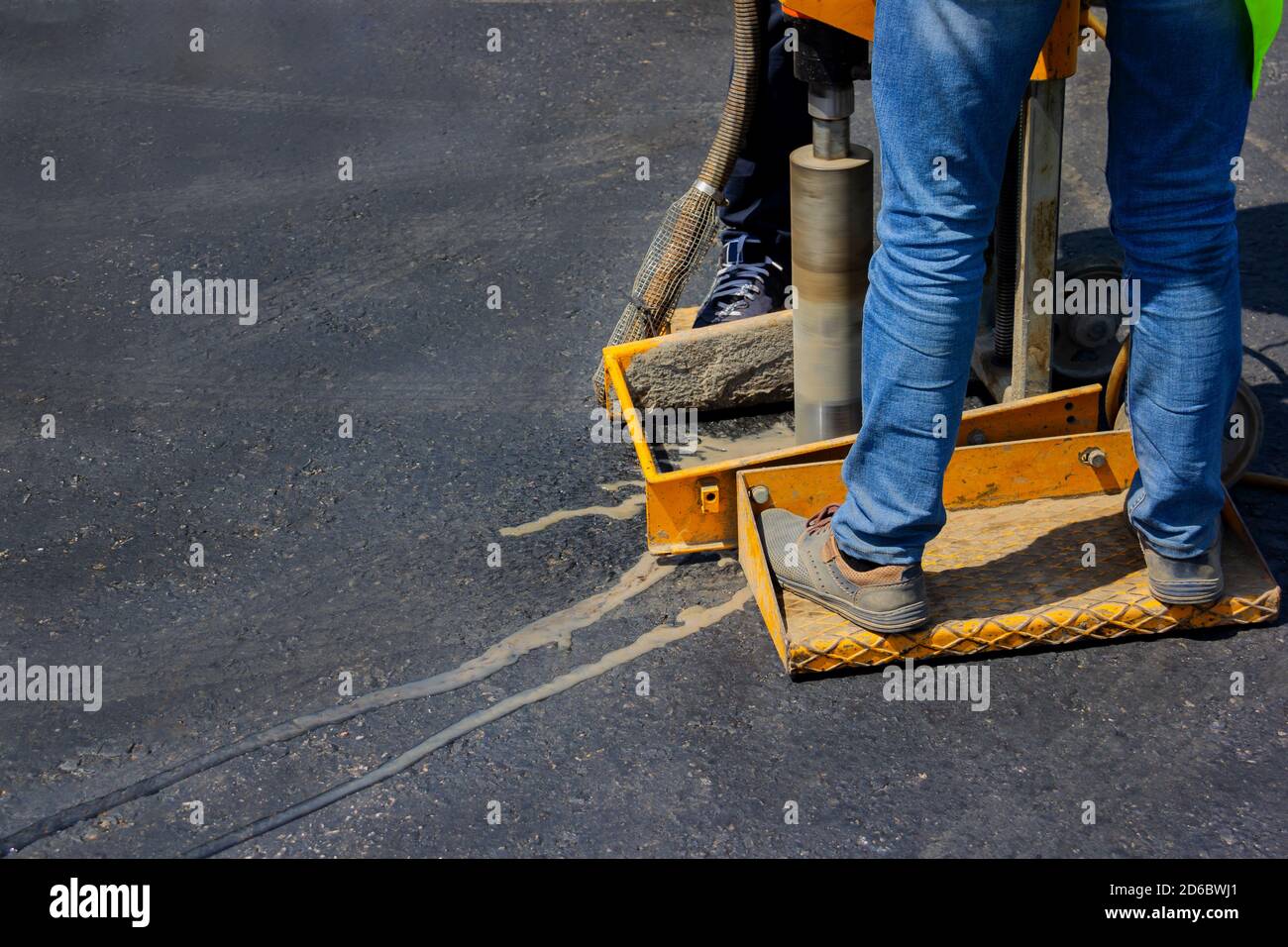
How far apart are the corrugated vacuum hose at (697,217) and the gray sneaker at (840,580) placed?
3.02 feet

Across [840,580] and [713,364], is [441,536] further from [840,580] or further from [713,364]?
[840,580]

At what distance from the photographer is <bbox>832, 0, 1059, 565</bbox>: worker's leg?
222 cm

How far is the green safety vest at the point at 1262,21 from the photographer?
2258 millimetres

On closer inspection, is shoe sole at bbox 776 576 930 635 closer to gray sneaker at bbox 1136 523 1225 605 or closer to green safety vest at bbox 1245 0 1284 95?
gray sneaker at bbox 1136 523 1225 605

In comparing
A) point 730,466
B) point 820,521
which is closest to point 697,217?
point 730,466

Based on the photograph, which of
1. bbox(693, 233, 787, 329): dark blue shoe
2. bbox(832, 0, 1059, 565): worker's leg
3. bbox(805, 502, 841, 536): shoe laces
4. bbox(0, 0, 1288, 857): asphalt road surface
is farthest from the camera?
bbox(693, 233, 787, 329): dark blue shoe

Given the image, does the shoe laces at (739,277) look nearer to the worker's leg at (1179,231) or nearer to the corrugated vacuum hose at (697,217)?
the corrugated vacuum hose at (697,217)

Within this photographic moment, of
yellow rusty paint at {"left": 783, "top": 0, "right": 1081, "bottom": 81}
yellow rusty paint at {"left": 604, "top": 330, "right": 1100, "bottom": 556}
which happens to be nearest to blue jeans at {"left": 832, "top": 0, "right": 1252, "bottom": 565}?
yellow rusty paint at {"left": 783, "top": 0, "right": 1081, "bottom": 81}

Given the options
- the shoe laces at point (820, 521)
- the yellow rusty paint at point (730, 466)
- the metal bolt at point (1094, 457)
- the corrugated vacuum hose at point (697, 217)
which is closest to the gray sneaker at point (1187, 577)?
the metal bolt at point (1094, 457)

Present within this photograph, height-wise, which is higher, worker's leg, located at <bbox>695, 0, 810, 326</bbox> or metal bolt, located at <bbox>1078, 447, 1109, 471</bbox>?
worker's leg, located at <bbox>695, 0, 810, 326</bbox>

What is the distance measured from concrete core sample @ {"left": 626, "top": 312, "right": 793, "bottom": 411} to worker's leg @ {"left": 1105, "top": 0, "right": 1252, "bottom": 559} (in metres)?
1.14

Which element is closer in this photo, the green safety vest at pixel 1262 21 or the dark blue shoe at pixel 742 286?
the green safety vest at pixel 1262 21
